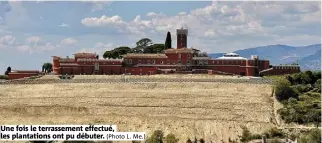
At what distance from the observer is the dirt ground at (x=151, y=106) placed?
2139 inches

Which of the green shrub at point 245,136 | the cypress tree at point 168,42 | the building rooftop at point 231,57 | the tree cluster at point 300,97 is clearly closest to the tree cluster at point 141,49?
the cypress tree at point 168,42

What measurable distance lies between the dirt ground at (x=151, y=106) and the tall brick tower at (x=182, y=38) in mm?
17368

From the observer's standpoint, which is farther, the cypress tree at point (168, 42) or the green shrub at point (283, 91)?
the cypress tree at point (168, 42)

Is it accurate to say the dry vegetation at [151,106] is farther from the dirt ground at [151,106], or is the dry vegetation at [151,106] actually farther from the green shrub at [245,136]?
the green shrub at [245,136]

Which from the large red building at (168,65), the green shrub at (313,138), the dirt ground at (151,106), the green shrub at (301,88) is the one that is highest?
the large red building at (168,65)

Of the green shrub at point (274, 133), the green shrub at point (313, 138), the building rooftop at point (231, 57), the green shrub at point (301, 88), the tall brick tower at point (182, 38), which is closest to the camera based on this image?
the green shrub at point (313, 138)

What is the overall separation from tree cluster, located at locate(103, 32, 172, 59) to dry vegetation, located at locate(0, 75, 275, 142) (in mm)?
18612

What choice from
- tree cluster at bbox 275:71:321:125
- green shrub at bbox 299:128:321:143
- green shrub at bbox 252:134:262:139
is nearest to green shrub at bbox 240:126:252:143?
green shrub at bbox 252:134:262:139

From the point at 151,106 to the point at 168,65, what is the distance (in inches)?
665

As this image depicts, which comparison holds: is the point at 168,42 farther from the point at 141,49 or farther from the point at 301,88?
the point at 301,88

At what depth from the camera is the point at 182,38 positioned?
84562 millimetres

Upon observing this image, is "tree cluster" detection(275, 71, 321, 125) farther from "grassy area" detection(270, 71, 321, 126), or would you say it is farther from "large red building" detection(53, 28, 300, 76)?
"large red building" detection(53, 28, 300, 76)

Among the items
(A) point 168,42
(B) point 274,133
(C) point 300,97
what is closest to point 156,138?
(B) point 274,133

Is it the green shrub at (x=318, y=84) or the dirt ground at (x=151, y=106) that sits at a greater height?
the green shrub at (x=318, y=84)
